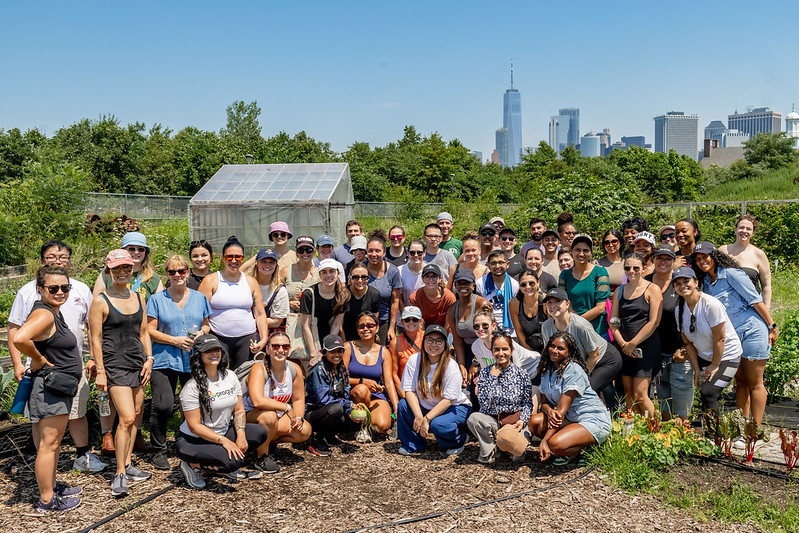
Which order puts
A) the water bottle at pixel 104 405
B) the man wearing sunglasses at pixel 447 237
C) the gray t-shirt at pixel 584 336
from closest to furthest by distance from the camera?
the water bottle at pixel 104 405 → the gray t-shirt at pixel 584 336 → the man wearing sunglasses at pixel 447 237

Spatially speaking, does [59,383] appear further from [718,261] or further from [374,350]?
[718,261]

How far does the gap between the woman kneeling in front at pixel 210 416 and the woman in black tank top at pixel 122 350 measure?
40 cm

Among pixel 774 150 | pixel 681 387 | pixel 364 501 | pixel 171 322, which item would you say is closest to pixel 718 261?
pixel 681 387

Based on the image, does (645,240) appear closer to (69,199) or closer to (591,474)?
(591,474)

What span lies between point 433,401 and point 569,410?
1171 mm

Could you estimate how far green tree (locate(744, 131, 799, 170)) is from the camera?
45.9 meters

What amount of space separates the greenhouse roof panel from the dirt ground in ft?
46.6

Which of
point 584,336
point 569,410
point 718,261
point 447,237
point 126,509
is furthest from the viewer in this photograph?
point 447,237

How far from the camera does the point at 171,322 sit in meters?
5.15

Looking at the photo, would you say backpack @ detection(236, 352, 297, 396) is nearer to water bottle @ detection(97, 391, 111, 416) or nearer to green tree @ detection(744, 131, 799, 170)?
water bottle @ detection(97, 391, 111, 416)

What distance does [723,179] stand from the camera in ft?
185

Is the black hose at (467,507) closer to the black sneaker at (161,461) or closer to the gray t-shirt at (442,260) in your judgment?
the black sneaker at (161,461)

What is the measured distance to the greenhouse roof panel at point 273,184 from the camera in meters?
19.0

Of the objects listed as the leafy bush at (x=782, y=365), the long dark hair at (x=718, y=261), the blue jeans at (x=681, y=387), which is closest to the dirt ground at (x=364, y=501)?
the blue jeans at (x=681, y=387)
